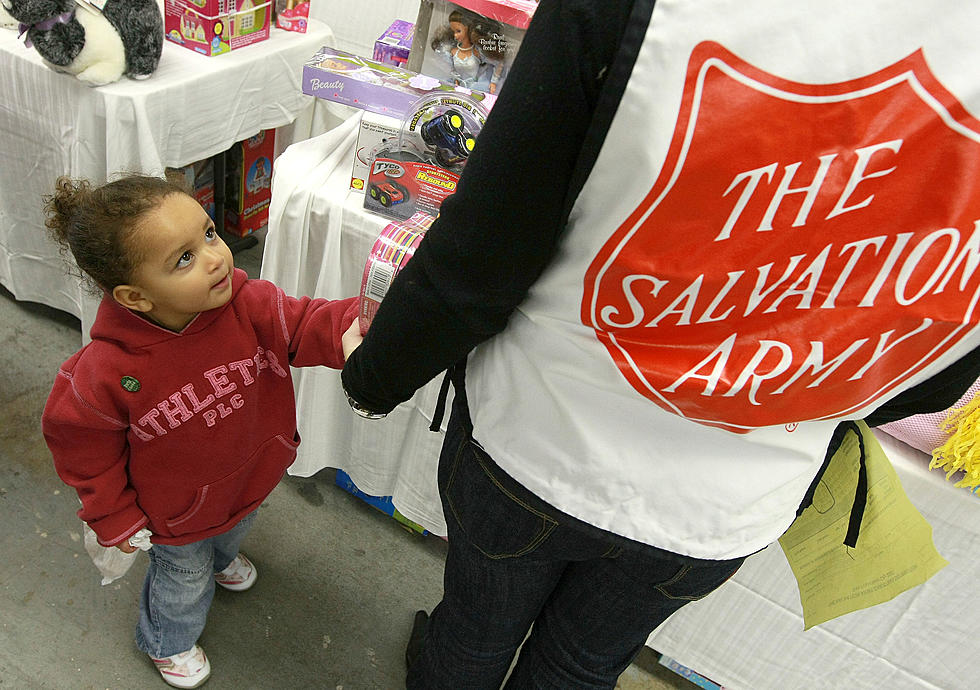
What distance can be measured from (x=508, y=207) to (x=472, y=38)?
852mm

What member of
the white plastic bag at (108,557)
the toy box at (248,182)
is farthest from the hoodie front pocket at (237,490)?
the toy box at (248,182)

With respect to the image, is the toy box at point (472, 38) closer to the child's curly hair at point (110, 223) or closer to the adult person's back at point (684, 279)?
the child's curly hair at point (110, 223)

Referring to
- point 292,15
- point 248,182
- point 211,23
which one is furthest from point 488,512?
point 248,182

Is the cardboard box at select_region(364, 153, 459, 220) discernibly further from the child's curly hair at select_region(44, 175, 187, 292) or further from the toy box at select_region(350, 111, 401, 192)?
the child's curly hair at select_region(44, 175, 187, 292)

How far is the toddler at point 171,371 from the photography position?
0.83 meters

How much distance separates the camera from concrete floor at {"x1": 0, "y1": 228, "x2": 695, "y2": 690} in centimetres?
122

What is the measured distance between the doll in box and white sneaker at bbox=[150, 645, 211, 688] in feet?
3.52

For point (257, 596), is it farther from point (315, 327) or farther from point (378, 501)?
point (315, 327)

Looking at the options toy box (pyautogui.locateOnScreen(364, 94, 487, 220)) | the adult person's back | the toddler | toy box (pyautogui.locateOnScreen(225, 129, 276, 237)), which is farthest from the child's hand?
toy box (pyautogui.locateOnScreen(225, 129, 276, 237))

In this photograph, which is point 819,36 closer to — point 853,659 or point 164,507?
point 164,507

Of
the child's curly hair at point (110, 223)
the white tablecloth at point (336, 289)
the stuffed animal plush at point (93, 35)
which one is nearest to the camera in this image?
the child's curly hair at point (110, 223)

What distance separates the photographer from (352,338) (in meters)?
0.91

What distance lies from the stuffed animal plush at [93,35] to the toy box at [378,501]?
92 centimetres

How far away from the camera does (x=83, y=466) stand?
90 cm
